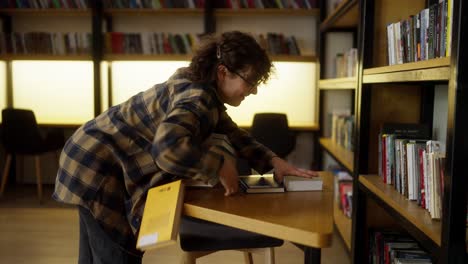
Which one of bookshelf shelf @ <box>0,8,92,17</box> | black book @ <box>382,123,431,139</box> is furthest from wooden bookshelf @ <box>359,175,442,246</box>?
Answer: bookshelf shelf @ <box>0,8,92,17</box>

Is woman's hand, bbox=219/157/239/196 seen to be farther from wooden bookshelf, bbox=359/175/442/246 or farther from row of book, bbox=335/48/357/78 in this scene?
row of book, bbox=335/48/357/78

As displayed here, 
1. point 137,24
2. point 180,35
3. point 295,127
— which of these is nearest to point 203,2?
point 180,35

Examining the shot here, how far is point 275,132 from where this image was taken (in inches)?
156

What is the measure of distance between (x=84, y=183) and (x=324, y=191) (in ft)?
2.51

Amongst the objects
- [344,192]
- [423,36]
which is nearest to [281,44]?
[344,192]

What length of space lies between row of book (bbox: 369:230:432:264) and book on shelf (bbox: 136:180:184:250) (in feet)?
3.80

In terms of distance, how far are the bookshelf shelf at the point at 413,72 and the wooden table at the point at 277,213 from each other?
1.58 ft

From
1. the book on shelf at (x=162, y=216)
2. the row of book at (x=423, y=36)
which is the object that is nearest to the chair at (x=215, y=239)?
the book on shelf at (x=162, y=216)

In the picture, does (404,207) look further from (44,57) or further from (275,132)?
(44,57)

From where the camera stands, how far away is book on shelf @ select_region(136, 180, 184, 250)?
1121 mm

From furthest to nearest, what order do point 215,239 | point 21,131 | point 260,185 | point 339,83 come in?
point 21,131 < point 339,83 < point 215,239 < point 260,185

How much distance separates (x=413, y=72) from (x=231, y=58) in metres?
0.67

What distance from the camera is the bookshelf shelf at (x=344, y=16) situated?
9.23 ft

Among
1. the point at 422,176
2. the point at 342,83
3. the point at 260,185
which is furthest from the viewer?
the point at 342,83
